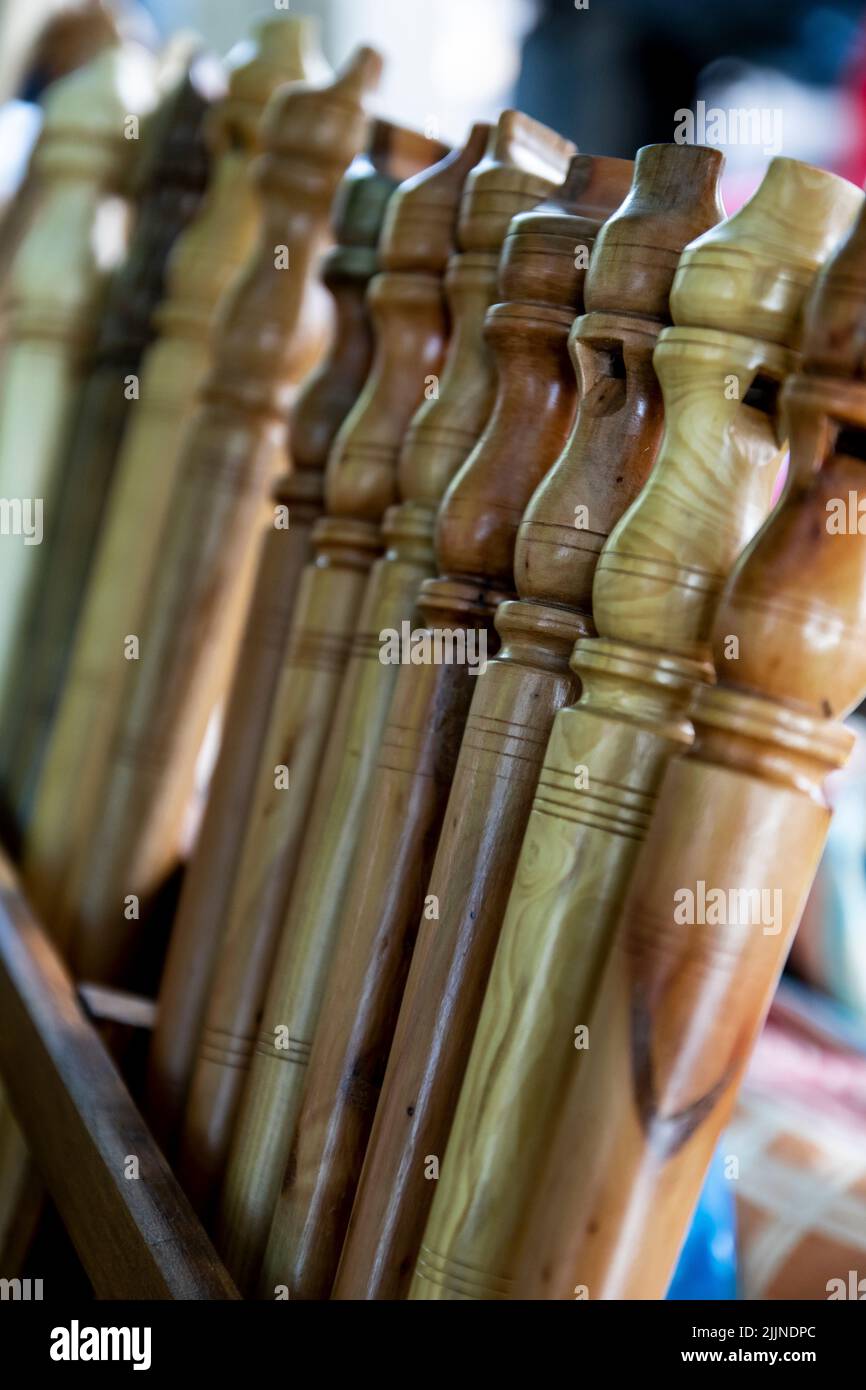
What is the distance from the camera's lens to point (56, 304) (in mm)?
1444

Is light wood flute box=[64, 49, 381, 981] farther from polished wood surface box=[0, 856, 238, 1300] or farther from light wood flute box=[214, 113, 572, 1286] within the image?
light wood flute box=[214, 113, 572, 1286]

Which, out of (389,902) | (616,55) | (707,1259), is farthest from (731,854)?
(616,55)

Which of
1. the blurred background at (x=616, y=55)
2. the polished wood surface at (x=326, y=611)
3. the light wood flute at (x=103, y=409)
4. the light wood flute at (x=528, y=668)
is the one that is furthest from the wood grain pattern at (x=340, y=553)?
the blurred background at (x=616, y=55)

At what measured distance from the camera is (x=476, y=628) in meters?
0.81

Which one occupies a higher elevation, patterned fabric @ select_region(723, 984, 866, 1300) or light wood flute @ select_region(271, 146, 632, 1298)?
light wood flute @ select_region(271, 146, 632, 1298)

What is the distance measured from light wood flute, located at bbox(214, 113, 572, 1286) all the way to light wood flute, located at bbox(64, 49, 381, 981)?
0.27 m

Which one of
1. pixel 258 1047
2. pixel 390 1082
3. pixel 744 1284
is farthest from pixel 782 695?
pixel 744 1284

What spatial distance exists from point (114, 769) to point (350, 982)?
0.50 metres

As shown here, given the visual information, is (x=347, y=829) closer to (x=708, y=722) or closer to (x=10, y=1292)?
(x=708, y=722)

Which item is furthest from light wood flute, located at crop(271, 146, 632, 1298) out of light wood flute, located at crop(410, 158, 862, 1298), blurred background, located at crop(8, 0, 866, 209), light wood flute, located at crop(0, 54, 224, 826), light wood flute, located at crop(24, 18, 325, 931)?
blurred background, located at crop(8, 0, 866, 209)

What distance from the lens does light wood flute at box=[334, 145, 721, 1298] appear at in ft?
2.37

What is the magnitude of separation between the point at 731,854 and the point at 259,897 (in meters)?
0.43

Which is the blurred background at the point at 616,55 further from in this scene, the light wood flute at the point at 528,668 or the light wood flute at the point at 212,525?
the light wood flute at the point at 528,668

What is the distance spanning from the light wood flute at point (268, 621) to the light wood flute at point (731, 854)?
47 centimetres
